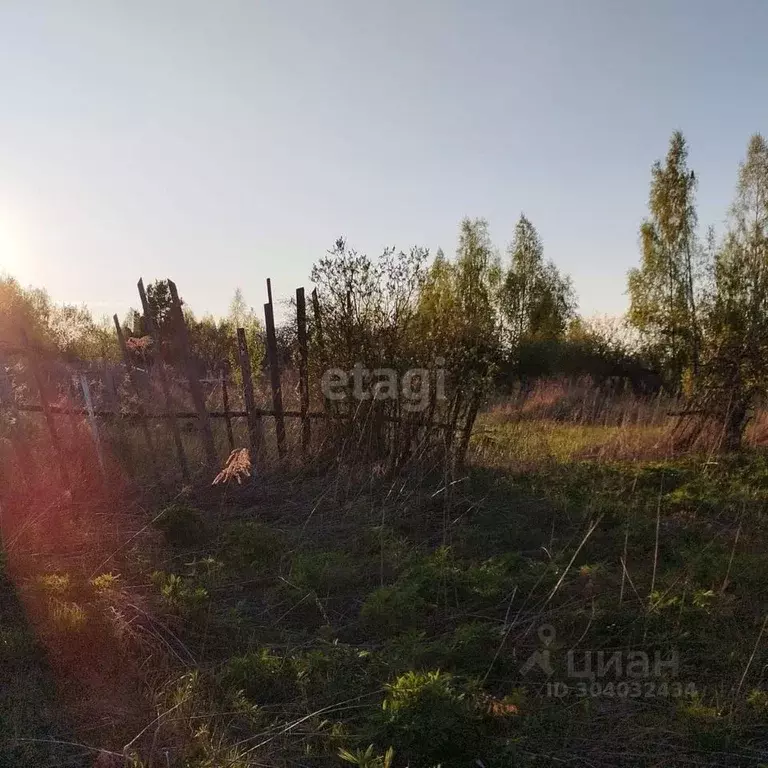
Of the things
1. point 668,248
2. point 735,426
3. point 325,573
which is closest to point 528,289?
point 668,248

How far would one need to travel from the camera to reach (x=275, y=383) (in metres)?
8.74

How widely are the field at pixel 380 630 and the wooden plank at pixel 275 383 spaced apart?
136 cm

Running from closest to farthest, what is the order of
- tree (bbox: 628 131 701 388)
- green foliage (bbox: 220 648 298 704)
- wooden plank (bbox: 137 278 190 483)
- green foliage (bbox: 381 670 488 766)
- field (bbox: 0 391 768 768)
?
1. green foliage (bbox: 381 670 488 766)
2. field (bbox: 0 391 768 768)
3. green foliage (bbox: 220 648 298 704)
4. wooden plank (bbox: 137 278 190 483)
5. tree (bbox: 628 131 701 388)

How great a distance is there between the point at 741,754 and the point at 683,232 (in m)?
15.3

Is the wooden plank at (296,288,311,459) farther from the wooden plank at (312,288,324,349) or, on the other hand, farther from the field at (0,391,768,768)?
the field at (0,391,768,768)

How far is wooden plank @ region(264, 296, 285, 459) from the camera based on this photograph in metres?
8.67

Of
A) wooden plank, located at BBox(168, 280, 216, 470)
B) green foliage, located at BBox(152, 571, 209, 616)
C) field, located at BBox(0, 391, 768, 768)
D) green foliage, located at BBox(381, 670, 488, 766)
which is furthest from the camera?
wooden plank, located at BBox(168, 280, 216, 470)

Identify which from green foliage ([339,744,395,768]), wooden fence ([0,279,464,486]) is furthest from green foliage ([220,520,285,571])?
green foliage ([339,744,395,768])

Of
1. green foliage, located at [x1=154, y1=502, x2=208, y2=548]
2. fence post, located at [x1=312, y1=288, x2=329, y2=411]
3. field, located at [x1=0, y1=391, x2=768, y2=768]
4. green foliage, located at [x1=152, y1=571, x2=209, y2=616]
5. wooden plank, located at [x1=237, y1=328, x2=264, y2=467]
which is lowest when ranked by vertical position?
field, located at [x1=0, y1=391, x2=768, y2=768]

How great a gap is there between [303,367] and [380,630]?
4.95 metres

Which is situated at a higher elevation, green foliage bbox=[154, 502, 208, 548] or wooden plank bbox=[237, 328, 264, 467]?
wooden plank bbox=[237, 328, 264, 467]

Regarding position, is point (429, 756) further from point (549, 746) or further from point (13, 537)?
point (13, 537)

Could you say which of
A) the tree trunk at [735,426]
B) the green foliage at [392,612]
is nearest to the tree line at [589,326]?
the tree trunk at [735,426]

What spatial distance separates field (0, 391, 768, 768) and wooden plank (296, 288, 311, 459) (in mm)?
1374
